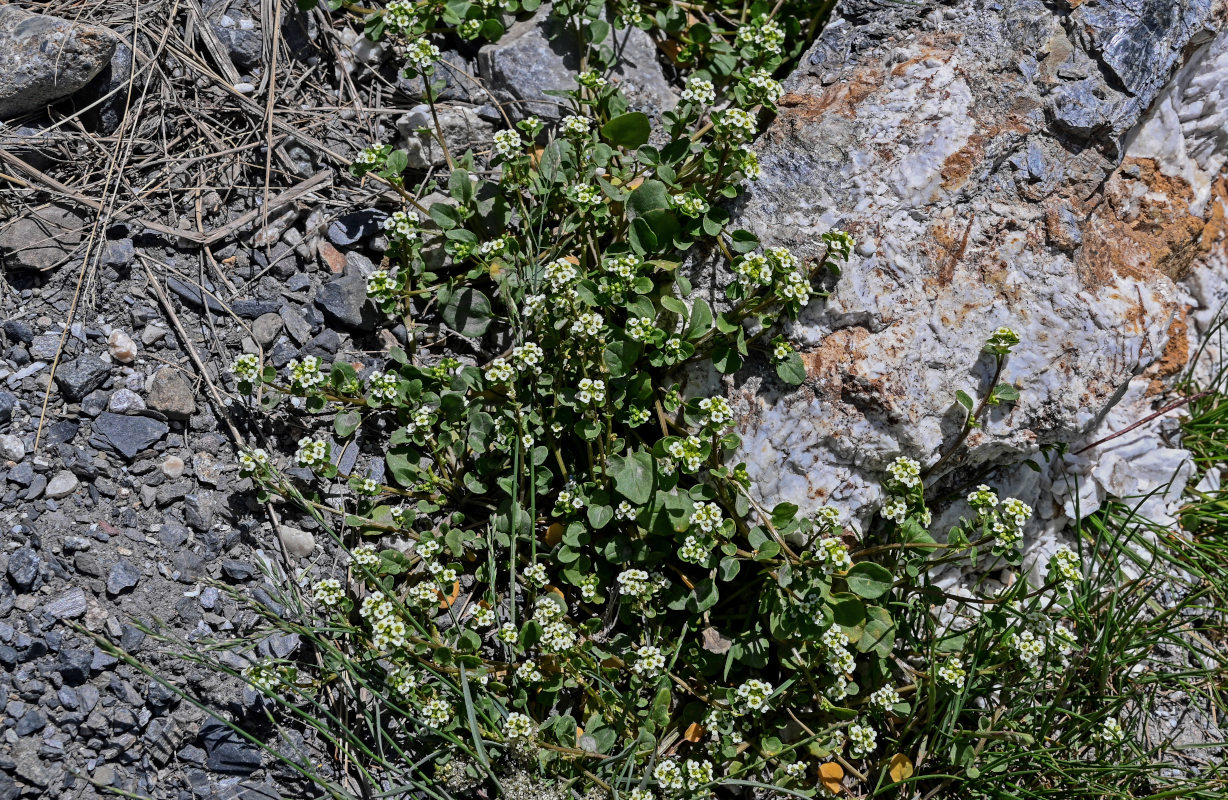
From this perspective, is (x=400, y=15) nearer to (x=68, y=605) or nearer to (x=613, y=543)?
(x=613, y=543)

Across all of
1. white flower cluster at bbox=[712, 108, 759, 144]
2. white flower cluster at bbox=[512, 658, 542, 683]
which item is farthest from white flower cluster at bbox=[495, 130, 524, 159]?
white flower cluster at bbox=[512, 658, 542, 683]

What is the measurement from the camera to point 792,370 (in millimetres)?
3166

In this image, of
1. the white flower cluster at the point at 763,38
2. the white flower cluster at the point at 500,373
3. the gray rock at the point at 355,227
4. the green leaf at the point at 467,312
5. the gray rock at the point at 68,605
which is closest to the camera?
the gray rock at the point at 68,605

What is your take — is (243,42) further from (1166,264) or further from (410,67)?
(1166,264)

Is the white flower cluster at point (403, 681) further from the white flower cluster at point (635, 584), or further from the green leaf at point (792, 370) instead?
the green leaf at point (792, 370)

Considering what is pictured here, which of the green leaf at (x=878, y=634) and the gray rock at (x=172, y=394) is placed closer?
the green leaf at (x=878, y=634)

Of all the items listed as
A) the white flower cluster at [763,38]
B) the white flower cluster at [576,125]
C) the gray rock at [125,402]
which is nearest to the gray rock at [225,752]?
the gray rock at [125,402]

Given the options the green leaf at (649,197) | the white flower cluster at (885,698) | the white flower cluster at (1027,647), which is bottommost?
the white flower cluster at (885,698)

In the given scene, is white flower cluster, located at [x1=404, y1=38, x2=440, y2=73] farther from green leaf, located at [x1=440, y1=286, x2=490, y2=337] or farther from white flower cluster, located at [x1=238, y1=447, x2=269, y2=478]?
white flower cluster, located at [x1=238, y1=447, x2=269, y2=478]

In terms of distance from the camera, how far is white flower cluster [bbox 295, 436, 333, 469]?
3.14 m

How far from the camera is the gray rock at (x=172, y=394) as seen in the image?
10.7ft

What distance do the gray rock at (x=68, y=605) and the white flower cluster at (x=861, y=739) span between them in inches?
104

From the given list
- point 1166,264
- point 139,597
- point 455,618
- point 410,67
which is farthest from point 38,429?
point 1166,264

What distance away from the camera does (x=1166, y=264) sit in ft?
11.4
